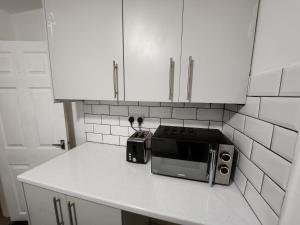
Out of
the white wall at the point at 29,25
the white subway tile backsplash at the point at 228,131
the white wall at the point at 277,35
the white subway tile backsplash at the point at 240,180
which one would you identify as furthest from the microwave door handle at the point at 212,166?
the white wall at the point at 29,25

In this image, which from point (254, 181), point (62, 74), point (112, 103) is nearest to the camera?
point (254, 181)

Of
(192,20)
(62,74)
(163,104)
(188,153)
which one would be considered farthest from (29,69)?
(188,153)

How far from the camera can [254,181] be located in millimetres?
649

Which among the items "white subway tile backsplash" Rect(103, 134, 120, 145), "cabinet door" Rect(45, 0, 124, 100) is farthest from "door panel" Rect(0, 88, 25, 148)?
"white subway tile backsplash" Rect(103, 134, 120, 145)

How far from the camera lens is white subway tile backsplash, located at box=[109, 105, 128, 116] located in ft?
4.35

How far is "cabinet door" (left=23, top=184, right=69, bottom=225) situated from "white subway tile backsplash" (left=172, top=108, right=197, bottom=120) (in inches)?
37.9

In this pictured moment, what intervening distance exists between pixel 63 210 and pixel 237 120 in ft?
3.96

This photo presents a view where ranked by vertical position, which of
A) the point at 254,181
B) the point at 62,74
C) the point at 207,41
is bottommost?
the point at 254,181

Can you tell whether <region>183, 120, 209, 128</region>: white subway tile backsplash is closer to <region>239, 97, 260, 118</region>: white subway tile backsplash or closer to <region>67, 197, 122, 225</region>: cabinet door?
<region>239, 97, 260, 118</region>: white subway tile backsplash

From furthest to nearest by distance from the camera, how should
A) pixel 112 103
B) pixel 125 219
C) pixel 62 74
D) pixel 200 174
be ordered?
pixel 112 103 → pixel 62 74 → pixel 200 174 → pixel 125 219

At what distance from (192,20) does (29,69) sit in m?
1.48

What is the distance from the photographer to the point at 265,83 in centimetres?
61

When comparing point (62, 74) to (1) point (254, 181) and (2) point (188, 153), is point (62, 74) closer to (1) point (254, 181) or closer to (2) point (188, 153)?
(2) point (188, 153)

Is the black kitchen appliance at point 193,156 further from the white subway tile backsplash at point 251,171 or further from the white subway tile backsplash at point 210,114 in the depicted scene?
the white subway tile backsplash at point 210,114
